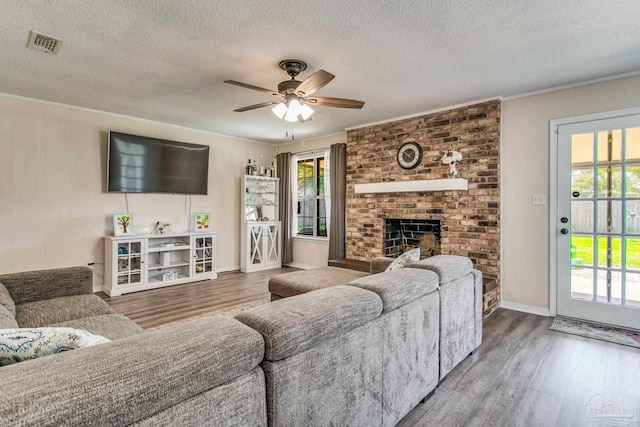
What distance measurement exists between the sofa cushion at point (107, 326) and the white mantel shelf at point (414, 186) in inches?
135

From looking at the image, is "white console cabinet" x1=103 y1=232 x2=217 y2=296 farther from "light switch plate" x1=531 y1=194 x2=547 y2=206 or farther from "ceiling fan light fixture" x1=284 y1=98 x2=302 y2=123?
"light switch plate" x1=531 y1=194 x2=547 y2=206

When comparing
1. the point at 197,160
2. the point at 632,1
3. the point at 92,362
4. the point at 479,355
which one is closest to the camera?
Answer: the point at 92,362

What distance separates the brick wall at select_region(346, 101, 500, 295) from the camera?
12.6 ft

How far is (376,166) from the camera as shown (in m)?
4.93

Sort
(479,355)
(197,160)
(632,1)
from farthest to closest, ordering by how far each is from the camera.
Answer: (197,160) → (479,355) → (632,1)

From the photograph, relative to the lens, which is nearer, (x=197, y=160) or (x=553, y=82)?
(x=553, y=82)

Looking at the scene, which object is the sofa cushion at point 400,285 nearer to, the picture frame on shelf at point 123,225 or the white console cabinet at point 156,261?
the white console cabinet at point 156,261

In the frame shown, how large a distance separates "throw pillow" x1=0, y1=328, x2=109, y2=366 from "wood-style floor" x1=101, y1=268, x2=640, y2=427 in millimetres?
1610

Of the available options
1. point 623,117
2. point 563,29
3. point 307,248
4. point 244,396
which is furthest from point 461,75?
point 307,248

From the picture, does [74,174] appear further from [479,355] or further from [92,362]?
[479,355]

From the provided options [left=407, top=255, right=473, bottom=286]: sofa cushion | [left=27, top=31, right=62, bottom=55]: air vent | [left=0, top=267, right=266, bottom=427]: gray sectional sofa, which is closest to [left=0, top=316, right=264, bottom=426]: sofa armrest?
[left=0, top=267, right=266, bottom=427]: gray sectional sofa

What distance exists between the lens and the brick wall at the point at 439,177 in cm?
383

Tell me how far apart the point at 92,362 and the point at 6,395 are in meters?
0.17

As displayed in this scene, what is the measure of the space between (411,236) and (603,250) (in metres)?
2.15
